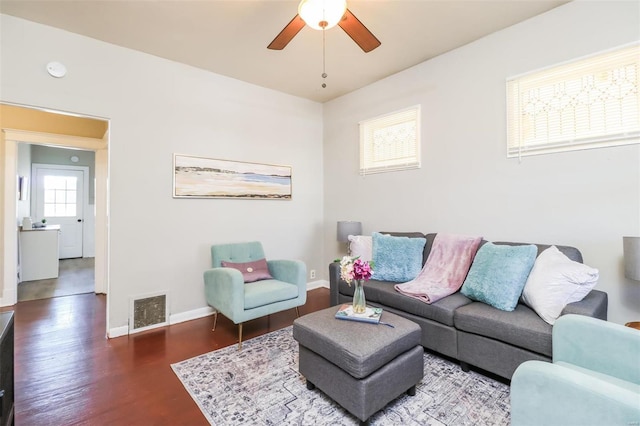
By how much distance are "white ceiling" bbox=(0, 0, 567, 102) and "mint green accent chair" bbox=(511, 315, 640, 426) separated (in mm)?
2442

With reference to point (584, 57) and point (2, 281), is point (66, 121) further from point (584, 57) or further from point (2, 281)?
point (584, 57)

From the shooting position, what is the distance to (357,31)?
1.98 metres

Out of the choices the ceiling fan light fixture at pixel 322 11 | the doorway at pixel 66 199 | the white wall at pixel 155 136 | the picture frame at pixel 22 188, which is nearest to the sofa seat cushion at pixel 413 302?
the white wall at pixel 155 136

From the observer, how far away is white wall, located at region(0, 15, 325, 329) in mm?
2557

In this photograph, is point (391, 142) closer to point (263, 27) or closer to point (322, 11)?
point (263, 27)

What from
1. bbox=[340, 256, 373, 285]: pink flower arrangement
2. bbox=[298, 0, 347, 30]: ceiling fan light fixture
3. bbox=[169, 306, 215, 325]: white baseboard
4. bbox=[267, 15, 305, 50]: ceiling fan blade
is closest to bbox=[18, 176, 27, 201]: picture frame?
bbox=[169, 306, 215, 325]: white baseboard

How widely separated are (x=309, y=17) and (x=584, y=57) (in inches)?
85.1

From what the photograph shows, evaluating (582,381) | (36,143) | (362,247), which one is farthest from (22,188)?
(582,381)

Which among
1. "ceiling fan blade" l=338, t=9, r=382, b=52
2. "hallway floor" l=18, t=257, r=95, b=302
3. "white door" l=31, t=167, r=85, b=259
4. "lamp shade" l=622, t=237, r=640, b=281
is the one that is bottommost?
"hallway floor" l=18, t=257, r=95, b=302

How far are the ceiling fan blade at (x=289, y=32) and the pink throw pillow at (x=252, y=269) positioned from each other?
2.12 meters

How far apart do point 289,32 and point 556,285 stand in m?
2.50

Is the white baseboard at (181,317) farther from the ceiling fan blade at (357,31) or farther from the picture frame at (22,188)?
the picture frame at (22,188)

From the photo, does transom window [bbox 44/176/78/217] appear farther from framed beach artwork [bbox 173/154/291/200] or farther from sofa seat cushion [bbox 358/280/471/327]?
sofa seat cushion [bbox 358/280/471/327]

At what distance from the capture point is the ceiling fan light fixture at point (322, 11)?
1763mm
